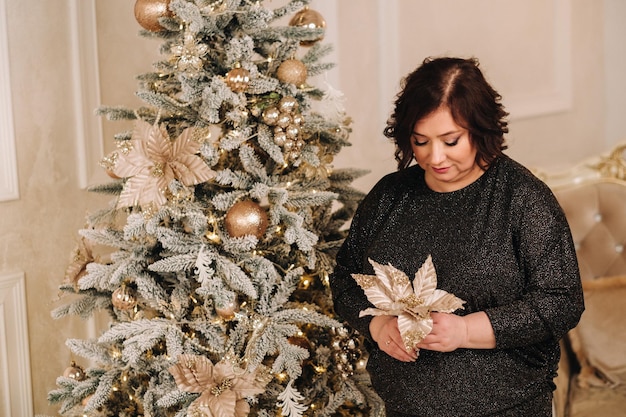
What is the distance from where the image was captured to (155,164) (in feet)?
5.89

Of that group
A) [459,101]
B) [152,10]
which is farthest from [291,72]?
[459,101]

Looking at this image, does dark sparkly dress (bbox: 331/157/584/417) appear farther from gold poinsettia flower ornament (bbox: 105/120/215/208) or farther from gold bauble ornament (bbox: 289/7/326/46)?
gold bauble ornament (bbox: 289/7/326/46)

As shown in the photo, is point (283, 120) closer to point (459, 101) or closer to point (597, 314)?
point (459, 101)

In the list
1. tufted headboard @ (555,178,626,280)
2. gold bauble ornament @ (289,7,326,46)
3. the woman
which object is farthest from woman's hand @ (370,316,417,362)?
tufted headboard @ (555,178,626,280)

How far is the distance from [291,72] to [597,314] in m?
1.31

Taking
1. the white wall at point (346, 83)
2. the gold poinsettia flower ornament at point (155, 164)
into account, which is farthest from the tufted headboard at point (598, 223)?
the gold poinsettia flower ornament at point (155, 164)

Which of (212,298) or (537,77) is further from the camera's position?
(537,77)

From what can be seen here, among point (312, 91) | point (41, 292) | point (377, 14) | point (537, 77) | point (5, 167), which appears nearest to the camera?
point (312, 91)

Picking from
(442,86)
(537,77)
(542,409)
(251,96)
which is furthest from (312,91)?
(537,77)

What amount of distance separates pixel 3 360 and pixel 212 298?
2.95 ft

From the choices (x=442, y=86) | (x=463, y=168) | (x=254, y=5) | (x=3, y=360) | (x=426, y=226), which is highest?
(x=254, y=5)

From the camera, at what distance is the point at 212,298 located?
6.27 feet

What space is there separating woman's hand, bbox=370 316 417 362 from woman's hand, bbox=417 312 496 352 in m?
0.05

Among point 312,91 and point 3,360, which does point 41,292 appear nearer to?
point 3,360
